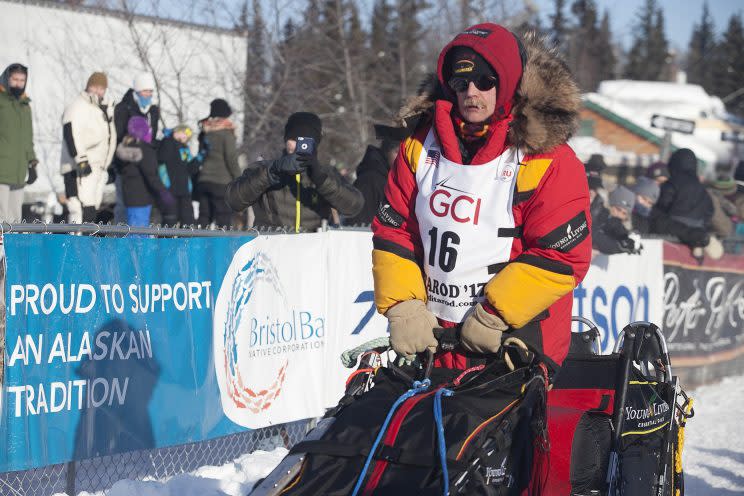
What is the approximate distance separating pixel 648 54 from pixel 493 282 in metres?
90.5

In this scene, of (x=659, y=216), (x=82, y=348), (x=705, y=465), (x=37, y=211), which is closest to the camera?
(x=82, y=348)

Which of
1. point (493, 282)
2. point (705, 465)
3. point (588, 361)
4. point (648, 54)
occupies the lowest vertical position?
point (705, 465)

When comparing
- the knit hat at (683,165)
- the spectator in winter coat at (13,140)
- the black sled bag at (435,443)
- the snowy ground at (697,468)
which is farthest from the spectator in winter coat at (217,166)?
the black sled bag at (435,443)

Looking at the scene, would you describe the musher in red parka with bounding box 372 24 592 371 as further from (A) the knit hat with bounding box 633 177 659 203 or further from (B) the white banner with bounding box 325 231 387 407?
(A) the knit hat with bounding box 633 177 659 203

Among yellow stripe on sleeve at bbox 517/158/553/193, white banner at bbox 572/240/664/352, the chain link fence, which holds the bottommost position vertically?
the chain link fence

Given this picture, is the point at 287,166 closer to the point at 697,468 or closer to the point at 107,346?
the point at 107,346

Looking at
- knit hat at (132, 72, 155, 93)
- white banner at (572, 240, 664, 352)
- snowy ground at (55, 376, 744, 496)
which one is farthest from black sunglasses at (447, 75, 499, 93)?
knit hat at (132, 72, 155, 93)

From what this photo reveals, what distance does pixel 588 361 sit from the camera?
4.86 metres

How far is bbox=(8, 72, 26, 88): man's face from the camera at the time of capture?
30.5ft

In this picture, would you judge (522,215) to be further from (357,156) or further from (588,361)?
(357,156)

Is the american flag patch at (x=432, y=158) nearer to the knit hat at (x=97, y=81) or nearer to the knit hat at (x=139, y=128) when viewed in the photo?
the knit hat at (x=139, y=128)

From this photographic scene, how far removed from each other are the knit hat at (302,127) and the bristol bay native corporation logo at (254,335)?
3.89 ft

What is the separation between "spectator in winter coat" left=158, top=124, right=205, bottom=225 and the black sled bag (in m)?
6.77

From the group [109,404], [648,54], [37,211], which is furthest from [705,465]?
[648,54]
